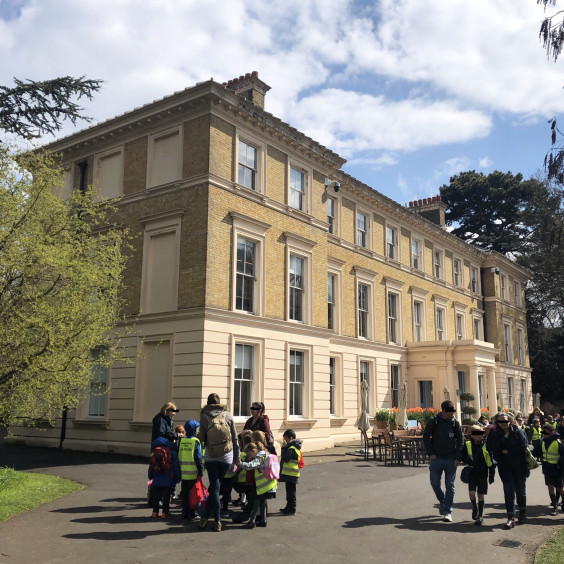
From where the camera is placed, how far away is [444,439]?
370 inches

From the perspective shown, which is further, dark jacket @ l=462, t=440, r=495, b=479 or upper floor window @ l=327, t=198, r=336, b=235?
upper floor window @ l=327, t=198, r=336, b=235

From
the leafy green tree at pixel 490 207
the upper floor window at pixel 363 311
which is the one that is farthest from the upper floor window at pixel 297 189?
the leafy green tree at pixel 490 207

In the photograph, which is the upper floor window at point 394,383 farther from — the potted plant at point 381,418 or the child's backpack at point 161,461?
the child's backpack at point 161,461

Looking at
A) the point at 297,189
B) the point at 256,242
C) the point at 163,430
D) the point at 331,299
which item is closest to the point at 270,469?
the point at 163,430

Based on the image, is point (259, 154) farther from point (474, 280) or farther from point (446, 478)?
point (474, 280)

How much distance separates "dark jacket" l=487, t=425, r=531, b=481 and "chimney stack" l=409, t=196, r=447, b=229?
2883cm

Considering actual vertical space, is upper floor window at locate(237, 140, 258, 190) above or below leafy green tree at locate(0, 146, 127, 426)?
above

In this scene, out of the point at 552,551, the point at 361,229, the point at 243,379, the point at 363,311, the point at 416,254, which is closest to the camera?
the point at 552,551

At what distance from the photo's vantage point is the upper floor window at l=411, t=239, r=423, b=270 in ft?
104

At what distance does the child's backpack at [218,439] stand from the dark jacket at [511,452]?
4304 mm

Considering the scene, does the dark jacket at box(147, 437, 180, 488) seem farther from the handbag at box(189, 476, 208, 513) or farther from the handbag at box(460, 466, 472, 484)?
the handbag at box(460, 466, 472, 484)

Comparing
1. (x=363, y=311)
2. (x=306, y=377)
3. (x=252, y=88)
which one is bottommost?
(x=306, y=377)

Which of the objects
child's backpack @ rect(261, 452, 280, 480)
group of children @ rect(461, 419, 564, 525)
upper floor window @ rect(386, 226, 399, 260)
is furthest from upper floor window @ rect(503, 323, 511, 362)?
child's backpack @ rect(261, 452, 280, 480)

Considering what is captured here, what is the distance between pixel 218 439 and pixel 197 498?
3.68 feet
